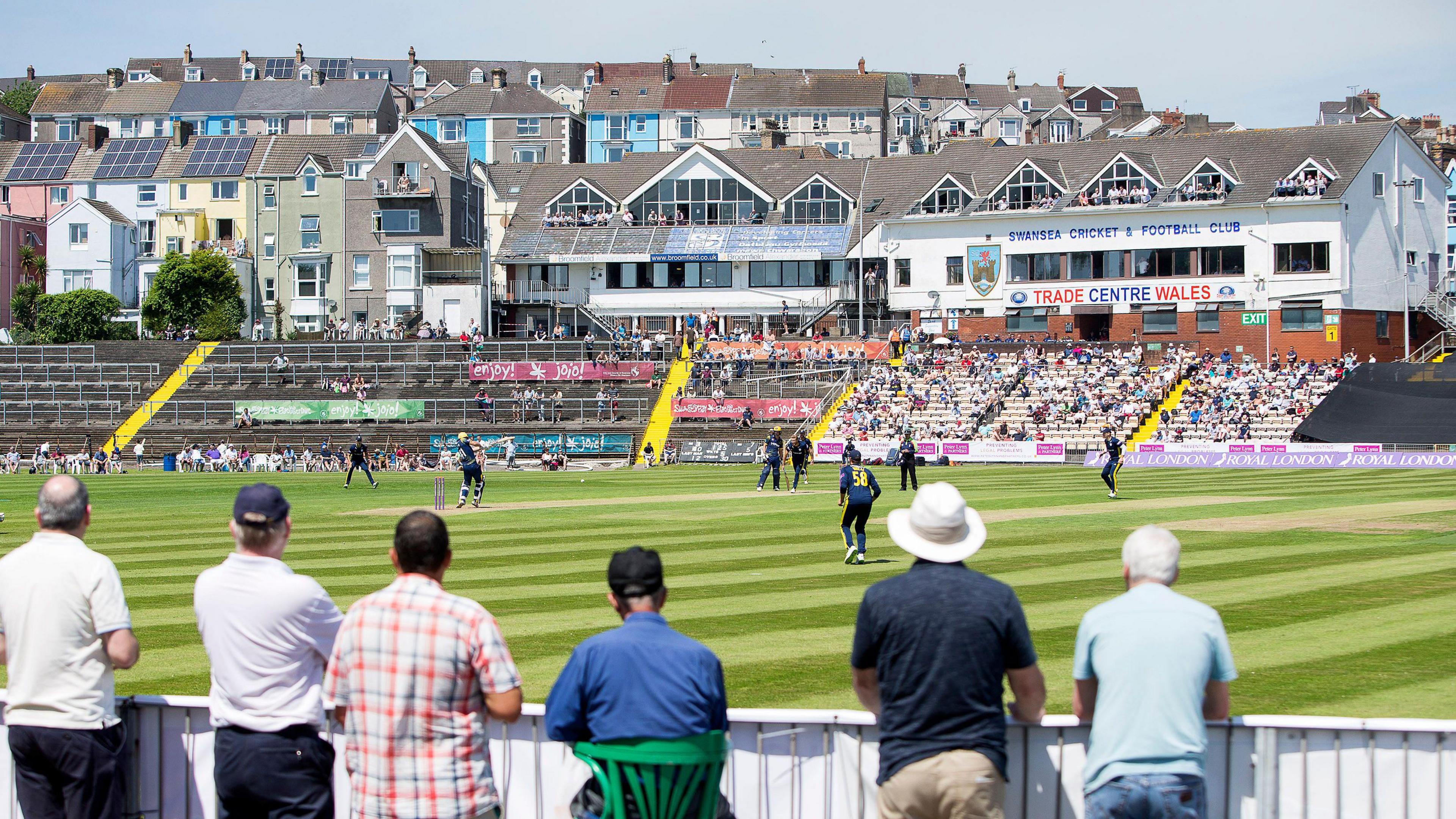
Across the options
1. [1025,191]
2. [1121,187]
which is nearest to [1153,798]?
[1121,187]

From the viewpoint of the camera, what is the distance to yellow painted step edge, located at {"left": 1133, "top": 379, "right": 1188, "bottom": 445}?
172ft

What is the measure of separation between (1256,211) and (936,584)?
65.8 meters

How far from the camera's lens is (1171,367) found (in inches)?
2291

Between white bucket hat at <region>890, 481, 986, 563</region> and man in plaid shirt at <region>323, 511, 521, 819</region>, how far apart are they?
1.69 m

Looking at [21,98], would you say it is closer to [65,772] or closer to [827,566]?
[827,566]

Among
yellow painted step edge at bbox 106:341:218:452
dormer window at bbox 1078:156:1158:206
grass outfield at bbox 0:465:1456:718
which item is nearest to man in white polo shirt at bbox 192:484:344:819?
grass outfield at bbox 0:465:1456:718

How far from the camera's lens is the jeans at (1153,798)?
5.29 m

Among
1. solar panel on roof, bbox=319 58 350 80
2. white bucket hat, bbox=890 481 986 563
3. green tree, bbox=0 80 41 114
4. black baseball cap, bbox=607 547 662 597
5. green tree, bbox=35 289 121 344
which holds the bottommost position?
black baseball cap, bbox=607 547 662 597

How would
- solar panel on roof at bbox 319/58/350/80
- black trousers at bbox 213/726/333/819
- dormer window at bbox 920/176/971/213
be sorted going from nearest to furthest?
black trousers at bbox 213/726/333/819 < dormer window at bbox 920/176/971/213 < solar panel on roof at bbox 319/58/350/80

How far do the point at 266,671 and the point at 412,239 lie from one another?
77.2 metres

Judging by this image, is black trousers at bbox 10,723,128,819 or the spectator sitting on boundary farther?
black trousers at bbox 10,723,128,819

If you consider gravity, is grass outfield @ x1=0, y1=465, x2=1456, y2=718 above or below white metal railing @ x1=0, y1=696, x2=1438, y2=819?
below

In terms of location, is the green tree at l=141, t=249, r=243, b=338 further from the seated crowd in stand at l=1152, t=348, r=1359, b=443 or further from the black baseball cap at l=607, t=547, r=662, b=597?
the black baseball cap at l=607, t=547, r=662, b=597

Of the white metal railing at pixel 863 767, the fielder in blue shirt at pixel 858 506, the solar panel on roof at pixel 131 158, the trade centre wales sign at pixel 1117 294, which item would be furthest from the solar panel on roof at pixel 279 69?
the white metal railing at pixel 863 767
